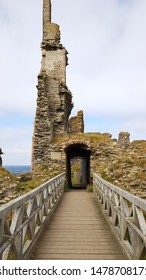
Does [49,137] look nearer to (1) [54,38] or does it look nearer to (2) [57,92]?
(2) [57,92]

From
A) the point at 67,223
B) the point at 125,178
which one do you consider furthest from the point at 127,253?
the point at 125,178

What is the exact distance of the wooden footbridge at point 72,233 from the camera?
396 cm

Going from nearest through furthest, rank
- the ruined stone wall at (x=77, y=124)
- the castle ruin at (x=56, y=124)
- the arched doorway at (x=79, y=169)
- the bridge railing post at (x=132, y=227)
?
the bridge railing post at (x=132, y=227), the castle ruin at (x=56, y=124), the arched doorway at (x=79, y=169), the ruined stone wall at (x=77, y=124)

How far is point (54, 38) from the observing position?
75.0 feet

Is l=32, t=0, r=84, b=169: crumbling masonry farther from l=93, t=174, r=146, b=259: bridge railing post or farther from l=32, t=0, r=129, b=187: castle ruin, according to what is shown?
l=93, t=174, r=146, b=259: bridge railing post

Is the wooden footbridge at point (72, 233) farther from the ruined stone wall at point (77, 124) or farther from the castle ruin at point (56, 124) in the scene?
the ruined stone wall at point (77, 124)

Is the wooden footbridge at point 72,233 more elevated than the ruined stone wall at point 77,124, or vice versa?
the ruined stone wall at point 77,124

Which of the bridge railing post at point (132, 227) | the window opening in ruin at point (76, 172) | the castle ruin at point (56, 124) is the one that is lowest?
the window opening in ruin at point (76, 172)

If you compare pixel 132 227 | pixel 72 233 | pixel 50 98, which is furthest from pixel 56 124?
pixel 132 227

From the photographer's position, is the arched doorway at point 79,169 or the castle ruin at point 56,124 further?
the arched doorway at point 79,169

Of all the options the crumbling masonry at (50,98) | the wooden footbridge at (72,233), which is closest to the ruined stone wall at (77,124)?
the crumbling masonry at (50,98)

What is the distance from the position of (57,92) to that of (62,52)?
408 cm

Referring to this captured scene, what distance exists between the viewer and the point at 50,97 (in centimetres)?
2119

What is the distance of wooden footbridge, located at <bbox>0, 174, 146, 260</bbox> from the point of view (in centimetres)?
396
